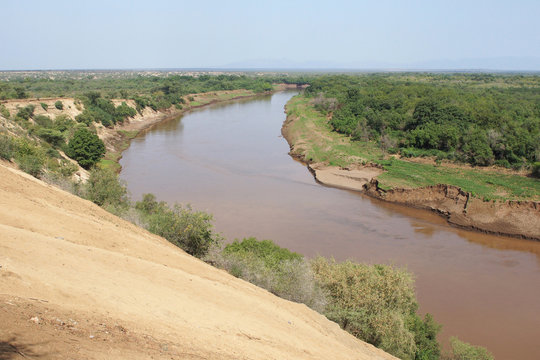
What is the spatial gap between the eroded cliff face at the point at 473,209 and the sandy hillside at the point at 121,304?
64.0ft

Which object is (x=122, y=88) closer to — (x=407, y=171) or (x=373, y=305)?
(x=407, y=171)

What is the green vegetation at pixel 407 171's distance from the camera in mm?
30141

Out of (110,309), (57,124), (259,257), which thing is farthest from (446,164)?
(57,124)

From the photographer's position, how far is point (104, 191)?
21094mm

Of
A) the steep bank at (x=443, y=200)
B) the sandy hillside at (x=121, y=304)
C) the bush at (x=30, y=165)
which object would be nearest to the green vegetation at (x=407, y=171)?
the steep bank at (x=443, y=200)

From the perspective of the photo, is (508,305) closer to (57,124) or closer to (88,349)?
(88,349)

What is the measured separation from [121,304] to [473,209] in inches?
1073

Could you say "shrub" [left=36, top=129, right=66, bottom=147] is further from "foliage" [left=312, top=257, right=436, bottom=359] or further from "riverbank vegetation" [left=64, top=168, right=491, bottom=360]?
"foliage" [left=312, top=257, right=436, bottom=359]

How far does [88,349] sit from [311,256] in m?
17.3

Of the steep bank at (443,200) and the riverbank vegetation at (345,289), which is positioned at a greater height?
the riverbank vegetation at (345,289)

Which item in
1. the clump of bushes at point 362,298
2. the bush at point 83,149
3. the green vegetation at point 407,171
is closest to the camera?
the clump of bushes at point 362,298

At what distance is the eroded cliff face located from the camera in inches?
1037

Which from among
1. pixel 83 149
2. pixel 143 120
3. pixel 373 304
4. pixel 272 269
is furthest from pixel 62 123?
pixel 373 304

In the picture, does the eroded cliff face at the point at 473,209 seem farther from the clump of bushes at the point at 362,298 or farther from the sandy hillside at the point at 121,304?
the sandy hillside at the point at 121,304
